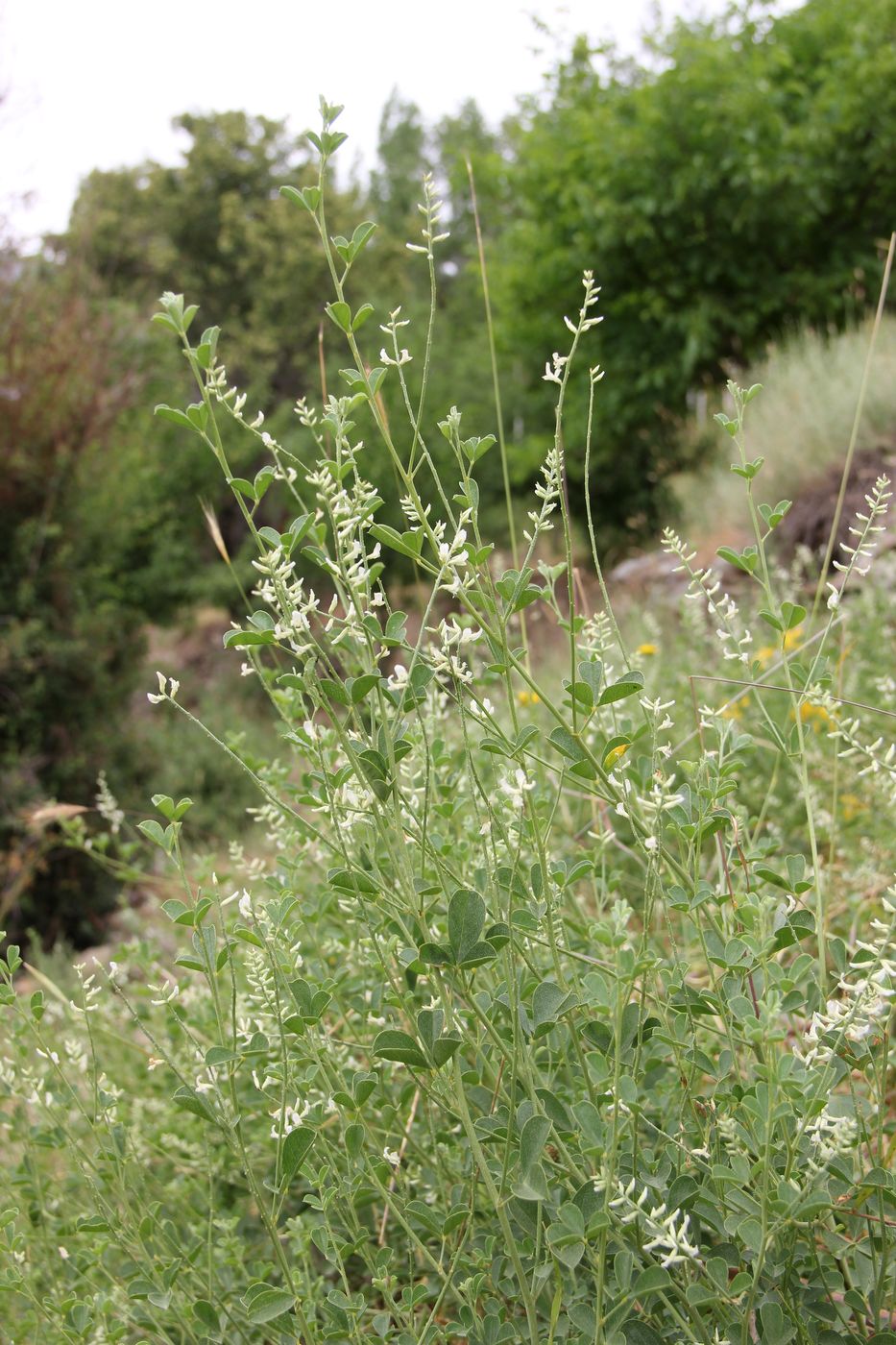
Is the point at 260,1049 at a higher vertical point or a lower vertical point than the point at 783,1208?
higher

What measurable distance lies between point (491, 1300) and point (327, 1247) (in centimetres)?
21

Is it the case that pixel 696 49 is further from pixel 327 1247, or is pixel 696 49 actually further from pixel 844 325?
pixel 327 1247

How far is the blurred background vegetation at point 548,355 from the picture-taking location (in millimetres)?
6164

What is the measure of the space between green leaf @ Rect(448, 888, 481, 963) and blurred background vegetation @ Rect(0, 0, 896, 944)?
4119 millimetres

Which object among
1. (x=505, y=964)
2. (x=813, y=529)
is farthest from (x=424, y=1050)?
(x=813, y=529)

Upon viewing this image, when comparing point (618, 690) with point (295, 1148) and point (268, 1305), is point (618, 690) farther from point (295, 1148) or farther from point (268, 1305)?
point (268, 1305)

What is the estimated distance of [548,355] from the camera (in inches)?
373

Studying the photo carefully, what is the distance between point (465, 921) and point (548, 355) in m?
9.07

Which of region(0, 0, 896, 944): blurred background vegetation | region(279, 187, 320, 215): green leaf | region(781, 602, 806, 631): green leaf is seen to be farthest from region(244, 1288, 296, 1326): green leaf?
region(0, 0, 896, 944): blurred background vegetation

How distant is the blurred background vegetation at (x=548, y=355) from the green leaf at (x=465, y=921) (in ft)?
13.5

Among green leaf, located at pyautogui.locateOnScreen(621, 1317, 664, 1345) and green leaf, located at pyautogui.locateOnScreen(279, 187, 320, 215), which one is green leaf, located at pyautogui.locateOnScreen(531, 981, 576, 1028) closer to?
green leaf, located at pyautogui.locateOnScreen(621, 1317, 664, 1345)

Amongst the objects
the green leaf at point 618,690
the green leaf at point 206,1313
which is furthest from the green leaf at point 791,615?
the green leaf at point 206,1313

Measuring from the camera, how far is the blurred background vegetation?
6164 mm

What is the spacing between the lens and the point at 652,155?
8.21 meters
